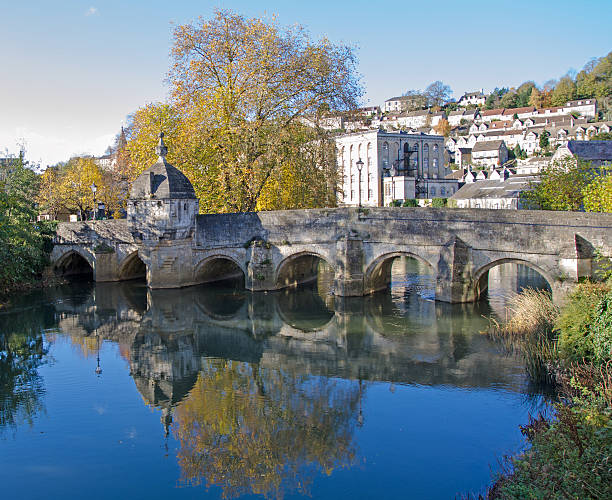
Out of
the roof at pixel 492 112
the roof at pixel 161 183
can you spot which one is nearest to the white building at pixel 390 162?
the roof at pixel 161 183

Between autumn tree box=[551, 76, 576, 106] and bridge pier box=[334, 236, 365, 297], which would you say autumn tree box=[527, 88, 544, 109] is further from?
bridge pier box=[334, 236, 365, 297]

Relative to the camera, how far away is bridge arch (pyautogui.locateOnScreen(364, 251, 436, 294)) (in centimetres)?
2403

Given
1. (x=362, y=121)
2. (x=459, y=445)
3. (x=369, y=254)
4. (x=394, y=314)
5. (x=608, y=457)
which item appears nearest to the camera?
(x=608, y=457)

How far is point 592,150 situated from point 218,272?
36.2 meters

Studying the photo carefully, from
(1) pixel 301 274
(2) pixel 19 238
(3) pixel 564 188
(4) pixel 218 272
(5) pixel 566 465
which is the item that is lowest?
(5) pixel 566 465

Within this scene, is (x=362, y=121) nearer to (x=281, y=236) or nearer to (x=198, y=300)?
(x=281, y=236)

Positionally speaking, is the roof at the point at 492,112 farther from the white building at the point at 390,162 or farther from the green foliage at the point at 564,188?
the green foliage at the point at 564,188

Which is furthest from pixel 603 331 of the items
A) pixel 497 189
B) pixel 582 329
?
pixel 497 189

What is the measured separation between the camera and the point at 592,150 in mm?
49000

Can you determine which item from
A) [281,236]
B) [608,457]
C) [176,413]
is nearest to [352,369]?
[176,413]

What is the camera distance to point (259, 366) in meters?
16.5

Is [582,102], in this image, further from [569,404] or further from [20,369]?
[20,369]

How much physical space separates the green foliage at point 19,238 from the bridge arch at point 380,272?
1620 centimetres

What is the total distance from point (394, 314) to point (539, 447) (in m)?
13.1
